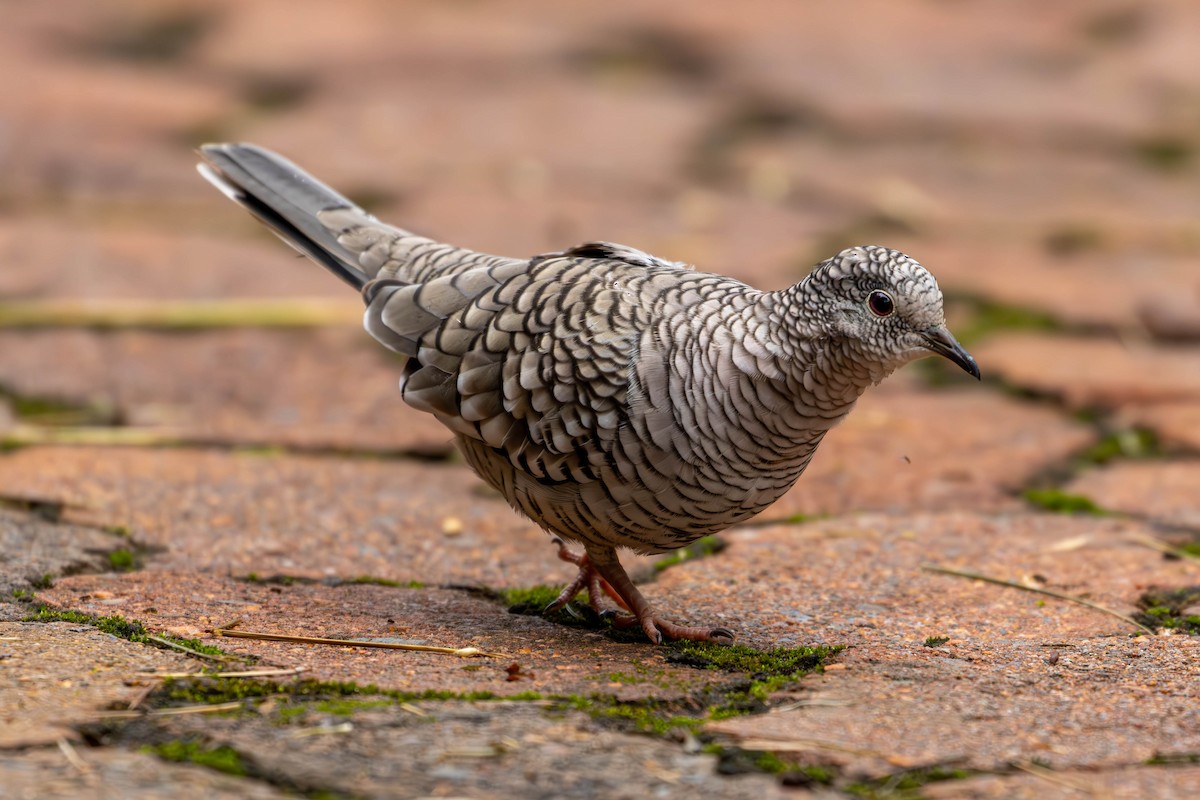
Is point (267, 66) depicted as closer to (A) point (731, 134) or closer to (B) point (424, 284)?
(A) point (731, 134)

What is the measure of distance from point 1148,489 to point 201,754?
2.96 metres

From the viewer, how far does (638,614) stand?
3156 mm

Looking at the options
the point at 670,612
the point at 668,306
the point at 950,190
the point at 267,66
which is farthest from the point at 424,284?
the point at 267,66

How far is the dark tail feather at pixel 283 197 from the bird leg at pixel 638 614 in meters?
1.20

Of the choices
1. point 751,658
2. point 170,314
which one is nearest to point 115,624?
point 751,658

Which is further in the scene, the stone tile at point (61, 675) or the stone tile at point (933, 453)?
the stone tile at point (933, 453)

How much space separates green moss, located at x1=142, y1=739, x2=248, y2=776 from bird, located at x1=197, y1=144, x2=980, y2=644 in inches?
42.0

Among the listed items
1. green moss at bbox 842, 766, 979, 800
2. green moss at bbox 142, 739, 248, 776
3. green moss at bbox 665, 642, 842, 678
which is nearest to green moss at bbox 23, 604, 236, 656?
green moss at bbox 142, 739, 248, 776

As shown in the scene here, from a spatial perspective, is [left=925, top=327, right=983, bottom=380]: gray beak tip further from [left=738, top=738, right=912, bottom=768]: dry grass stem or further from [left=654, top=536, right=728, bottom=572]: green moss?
[left=654, top=536, right=728, bottom=572]: green moss

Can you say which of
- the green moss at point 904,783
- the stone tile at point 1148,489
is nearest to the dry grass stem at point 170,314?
the stone tile at point 1148,489

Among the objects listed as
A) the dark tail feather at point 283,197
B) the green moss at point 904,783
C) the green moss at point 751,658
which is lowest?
the green moss at point 904,783

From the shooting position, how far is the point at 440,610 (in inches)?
126

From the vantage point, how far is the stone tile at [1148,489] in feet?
12.8

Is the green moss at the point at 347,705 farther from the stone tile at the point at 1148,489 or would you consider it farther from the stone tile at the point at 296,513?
the stone tile at the point at 1148,489
